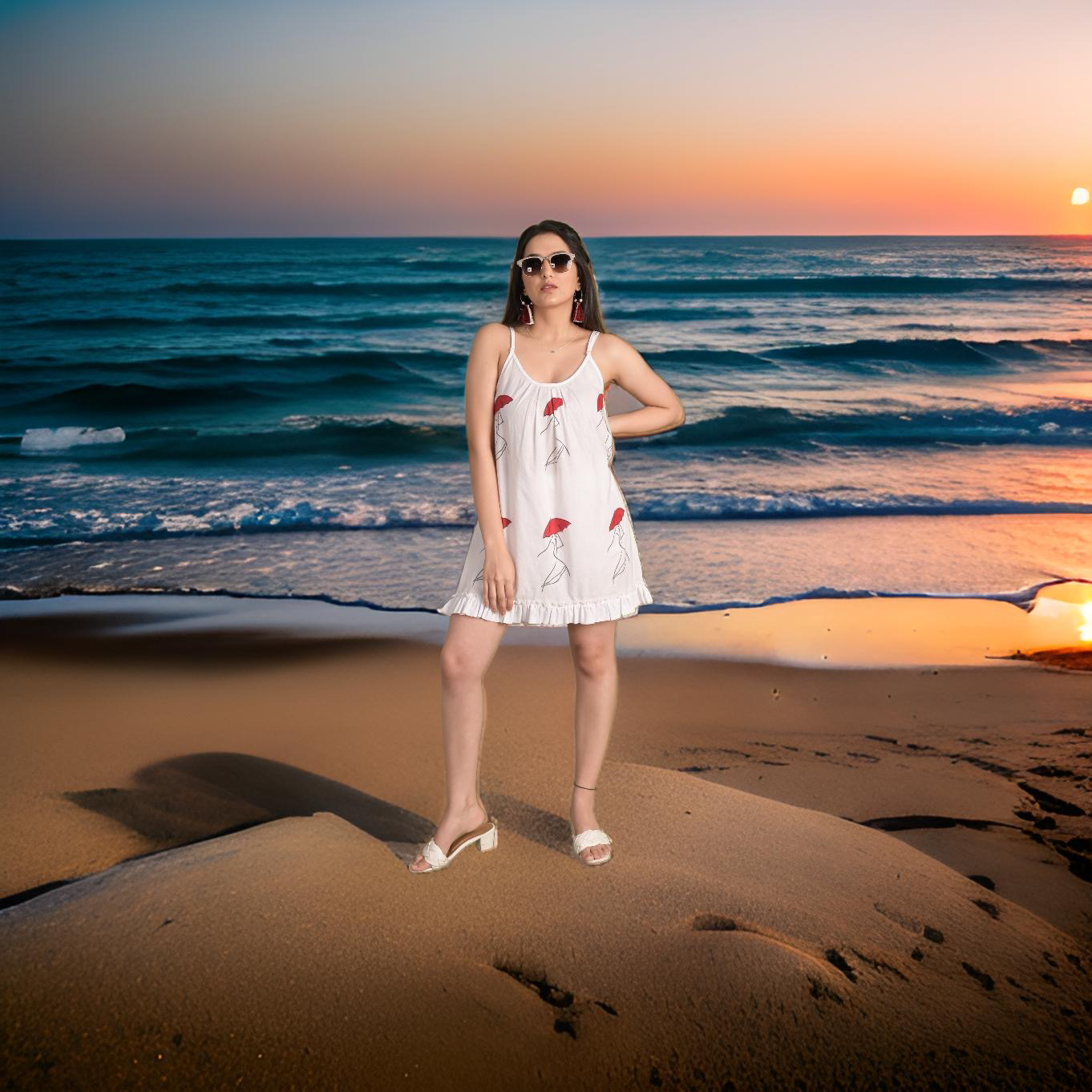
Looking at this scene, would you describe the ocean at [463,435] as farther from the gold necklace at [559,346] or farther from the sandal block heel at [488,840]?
the sandal block heel at [488,840]

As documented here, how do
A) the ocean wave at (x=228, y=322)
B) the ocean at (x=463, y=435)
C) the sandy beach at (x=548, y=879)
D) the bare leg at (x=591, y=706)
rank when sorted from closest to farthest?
the sandy beach at (x=548, y=879), the bare leg at (x=591, y=706), the ocean at (x=463, y=435), the ocean wave at (x=228, y=322)

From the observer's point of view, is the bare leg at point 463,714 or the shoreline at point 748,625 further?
the shoreline at point 748,625

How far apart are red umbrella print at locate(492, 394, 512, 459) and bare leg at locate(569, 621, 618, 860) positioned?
1.74 feet

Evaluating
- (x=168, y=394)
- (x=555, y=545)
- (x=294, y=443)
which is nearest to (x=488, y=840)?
(x=555, y=545)

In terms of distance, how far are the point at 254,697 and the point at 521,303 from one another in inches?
95.5

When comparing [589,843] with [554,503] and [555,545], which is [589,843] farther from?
[554,503]

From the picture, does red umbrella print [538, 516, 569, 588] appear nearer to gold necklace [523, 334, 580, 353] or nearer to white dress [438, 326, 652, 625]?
white dress [438, 326, 652, 625]

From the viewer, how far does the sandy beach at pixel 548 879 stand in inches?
82.0

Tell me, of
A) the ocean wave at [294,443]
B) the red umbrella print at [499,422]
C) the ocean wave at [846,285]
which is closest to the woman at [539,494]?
the red umbrella print at [499,422]

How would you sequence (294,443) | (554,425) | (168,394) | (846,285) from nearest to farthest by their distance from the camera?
(554,425)
(294,443)
(168,394)
(846,285)

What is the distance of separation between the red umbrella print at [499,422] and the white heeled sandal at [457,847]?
107 centimetres

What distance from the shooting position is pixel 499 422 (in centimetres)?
279

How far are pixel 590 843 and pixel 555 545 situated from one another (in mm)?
871

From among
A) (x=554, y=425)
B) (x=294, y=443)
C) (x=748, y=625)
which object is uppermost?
(x=554, y=425)
